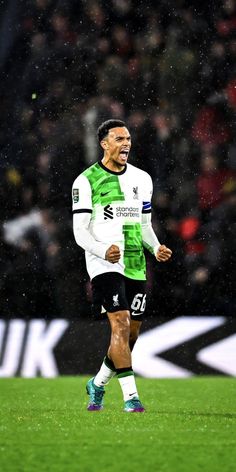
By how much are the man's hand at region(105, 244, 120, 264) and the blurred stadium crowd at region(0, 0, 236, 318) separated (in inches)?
223

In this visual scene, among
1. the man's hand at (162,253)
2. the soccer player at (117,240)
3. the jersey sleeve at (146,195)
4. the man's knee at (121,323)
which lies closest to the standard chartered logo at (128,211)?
the soccer player at (117,240)

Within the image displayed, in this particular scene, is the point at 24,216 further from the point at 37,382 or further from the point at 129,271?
the point at 129,271

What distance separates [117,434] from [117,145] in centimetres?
180

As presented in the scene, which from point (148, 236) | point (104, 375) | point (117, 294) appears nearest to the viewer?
point (117, 294)

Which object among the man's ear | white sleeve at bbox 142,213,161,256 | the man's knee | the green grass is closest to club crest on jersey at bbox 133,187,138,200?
white sleeve at bbox 142,213,161,256

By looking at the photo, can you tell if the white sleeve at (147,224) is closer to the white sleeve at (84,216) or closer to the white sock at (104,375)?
the white sleeve at (84,216)

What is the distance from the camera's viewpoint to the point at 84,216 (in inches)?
228

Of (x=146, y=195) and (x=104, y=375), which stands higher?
(x=146, y=195)

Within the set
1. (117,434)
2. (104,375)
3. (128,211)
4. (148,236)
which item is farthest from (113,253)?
(117,434)

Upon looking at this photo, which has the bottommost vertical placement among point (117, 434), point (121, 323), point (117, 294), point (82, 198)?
point (117, 434)

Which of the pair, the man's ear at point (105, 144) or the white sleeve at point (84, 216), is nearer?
the white sleeve at point (84, 216)

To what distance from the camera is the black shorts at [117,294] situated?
577 centimetres

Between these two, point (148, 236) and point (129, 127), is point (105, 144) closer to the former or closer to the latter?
point (148, 236)

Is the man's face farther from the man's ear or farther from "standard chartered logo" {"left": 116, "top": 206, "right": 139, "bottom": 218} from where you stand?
"standard chartered logo" {"left": 116, "top": 206, "right": 139, "bottom": 218}
